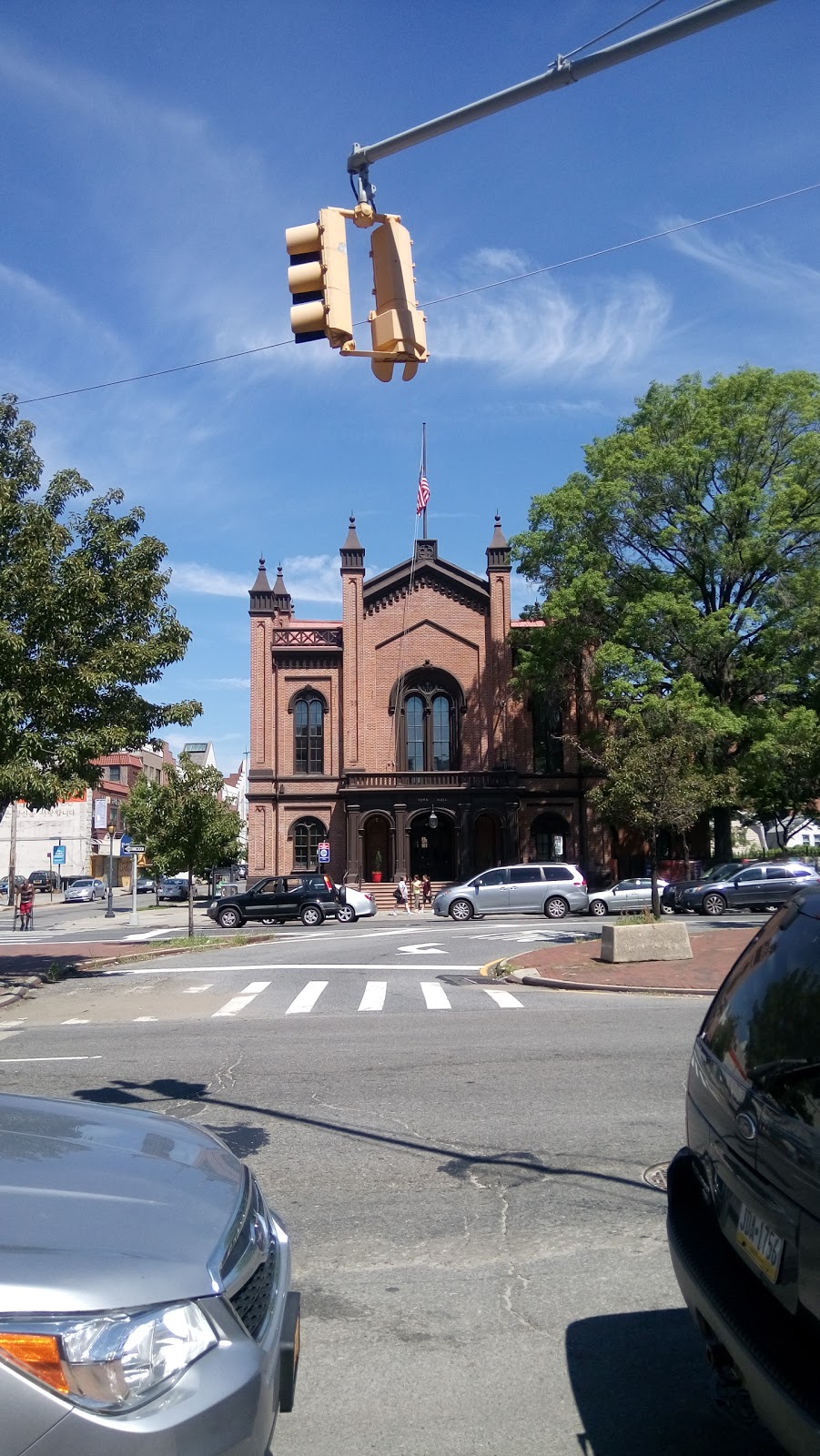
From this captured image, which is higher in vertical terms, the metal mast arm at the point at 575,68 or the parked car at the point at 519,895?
the metal mast arm at the point at 575,68

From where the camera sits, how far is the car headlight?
2.36 metres

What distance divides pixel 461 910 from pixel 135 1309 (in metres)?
31.9

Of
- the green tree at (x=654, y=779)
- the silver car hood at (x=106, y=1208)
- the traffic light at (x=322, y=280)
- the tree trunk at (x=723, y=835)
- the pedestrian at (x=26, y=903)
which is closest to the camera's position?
the silver car hood at (x=106, y=1208)

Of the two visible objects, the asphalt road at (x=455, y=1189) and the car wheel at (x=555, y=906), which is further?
the car wheel at (x=555, y=906)

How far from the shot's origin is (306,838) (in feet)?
154

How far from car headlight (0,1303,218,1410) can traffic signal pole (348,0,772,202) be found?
5.94 m

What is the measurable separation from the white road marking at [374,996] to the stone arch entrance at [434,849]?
99.9ft

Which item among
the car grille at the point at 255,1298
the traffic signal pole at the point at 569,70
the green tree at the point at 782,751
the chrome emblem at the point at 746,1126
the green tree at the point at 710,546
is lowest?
the car grille at the point at 255,1298

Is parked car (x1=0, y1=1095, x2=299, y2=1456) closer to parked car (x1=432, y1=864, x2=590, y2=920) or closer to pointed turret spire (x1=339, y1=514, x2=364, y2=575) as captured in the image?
parked car (x1=432, y1=864, x2=590, y2=920)

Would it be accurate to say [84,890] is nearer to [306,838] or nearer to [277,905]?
[306,838]

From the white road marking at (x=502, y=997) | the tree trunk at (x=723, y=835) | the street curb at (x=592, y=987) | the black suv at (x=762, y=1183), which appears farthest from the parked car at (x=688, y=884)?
the black suv at (x=762, y=1183)

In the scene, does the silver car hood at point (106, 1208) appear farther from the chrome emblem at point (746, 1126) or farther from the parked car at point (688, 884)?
the parked car at point (688, 884)

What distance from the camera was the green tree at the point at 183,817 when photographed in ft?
86.5

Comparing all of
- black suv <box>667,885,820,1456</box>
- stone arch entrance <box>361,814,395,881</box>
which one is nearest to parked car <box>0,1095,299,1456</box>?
black suv <box>667,885,820,1456</box>
